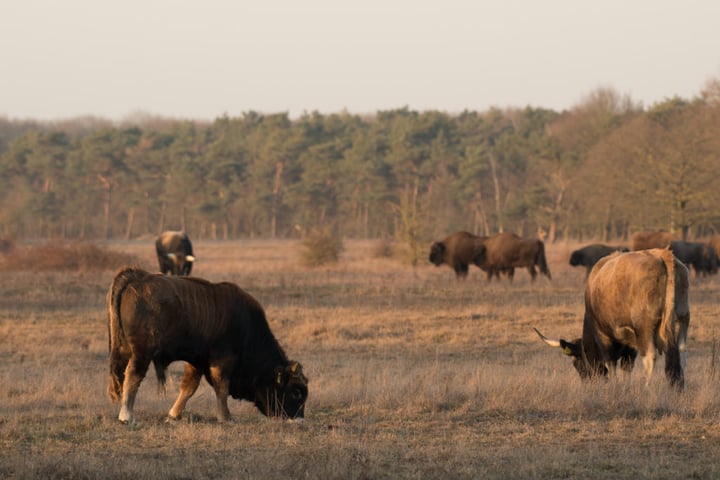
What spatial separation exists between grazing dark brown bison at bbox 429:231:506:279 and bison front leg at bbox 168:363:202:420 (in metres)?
24.7

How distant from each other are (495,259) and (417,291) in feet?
21.6

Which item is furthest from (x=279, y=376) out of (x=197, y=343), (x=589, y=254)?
(x=589, y=254)

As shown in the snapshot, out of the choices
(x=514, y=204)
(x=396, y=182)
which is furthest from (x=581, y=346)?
(x=396, y=182)

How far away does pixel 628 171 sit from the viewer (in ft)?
163

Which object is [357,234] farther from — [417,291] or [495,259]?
[417,291]

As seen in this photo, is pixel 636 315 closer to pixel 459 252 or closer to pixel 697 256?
pixel 697 256

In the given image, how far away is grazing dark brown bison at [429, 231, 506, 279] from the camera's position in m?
34.5

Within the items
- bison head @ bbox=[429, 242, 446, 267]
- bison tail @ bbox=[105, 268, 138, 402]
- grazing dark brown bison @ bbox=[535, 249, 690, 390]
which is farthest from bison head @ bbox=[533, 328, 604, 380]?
bison head @ bbox=[429, 242, 446, 267]

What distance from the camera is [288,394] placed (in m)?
9.49

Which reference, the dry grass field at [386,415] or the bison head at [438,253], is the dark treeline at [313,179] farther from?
the dry grass field at [386,415]

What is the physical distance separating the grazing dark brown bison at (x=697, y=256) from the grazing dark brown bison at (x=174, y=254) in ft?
55.0

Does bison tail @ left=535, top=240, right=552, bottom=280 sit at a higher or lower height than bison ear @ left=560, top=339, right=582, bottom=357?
higher

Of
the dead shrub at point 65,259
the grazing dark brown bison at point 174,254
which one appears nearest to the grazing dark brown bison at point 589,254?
the grazing dark brown bison at point 174,254

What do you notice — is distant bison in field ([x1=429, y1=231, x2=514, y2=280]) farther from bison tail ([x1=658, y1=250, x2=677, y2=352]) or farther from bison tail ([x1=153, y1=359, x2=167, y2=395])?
bison tail ([x1=153, y1=359, x2=167, y2=395])
